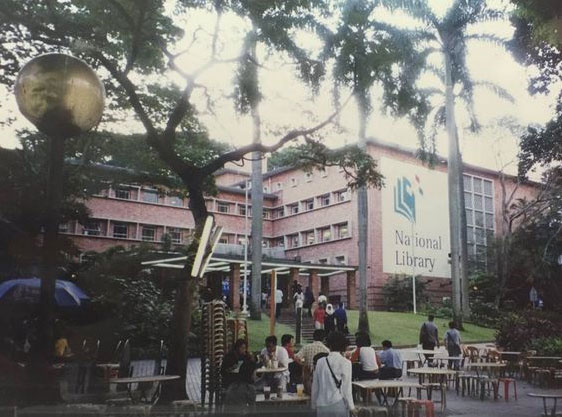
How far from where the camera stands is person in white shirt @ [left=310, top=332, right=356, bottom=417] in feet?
19.7

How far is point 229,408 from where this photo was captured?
26.0ft

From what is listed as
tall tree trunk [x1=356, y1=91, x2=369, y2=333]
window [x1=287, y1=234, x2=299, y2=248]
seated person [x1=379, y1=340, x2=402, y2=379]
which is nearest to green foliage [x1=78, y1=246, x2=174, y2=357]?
tall tree trunk [x1=356, y1=91, x2=369, y2=333]

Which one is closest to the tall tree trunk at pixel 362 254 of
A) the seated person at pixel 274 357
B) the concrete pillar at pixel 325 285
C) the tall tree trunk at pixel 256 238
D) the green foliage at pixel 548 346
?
the tall tree trunk at pixel 256 238

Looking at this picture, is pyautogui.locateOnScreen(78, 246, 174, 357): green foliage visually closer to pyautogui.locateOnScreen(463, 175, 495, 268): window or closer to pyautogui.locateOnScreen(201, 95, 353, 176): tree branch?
A: pyautogui.locateOnScreen(201, 95, 353, 176): tree branch

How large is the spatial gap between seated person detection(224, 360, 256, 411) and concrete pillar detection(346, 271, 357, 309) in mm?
27488

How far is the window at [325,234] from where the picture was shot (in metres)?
40.6

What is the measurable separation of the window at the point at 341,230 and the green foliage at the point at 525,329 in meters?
21.1

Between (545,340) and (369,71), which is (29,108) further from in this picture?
(545,340)

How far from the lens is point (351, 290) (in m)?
35.5

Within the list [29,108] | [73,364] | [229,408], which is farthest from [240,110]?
[29,108]

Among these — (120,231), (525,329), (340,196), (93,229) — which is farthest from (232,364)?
(340,196)

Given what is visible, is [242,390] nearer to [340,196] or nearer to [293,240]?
[340,196]

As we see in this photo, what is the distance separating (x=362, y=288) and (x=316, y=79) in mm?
12110

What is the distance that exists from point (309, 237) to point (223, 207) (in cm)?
663
